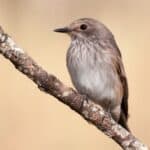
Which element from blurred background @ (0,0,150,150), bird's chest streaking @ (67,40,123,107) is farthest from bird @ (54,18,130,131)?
blurred background @ (0,0,150,150)

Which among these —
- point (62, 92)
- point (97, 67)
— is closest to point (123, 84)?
point (97, 67)

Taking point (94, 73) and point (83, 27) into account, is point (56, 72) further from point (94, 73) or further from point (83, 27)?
point (94, 73)

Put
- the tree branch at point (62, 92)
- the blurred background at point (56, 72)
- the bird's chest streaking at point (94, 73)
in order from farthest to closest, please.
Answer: the blurred background at point (56, 72) → the bird's chest streaking at point (94, 73) → the tree branch at point (62, 92)

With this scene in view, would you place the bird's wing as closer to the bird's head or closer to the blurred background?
the bird's head

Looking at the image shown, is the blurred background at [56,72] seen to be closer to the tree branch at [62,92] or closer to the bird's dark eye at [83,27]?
the bird's dark eye at [83,27]

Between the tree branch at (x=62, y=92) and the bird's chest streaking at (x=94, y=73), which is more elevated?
the bird's chest streaking at (x=94, y=73)

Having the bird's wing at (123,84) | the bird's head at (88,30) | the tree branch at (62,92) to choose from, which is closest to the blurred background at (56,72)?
the bird's wing at (123,84)

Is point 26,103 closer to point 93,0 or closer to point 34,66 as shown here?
point 93,0
